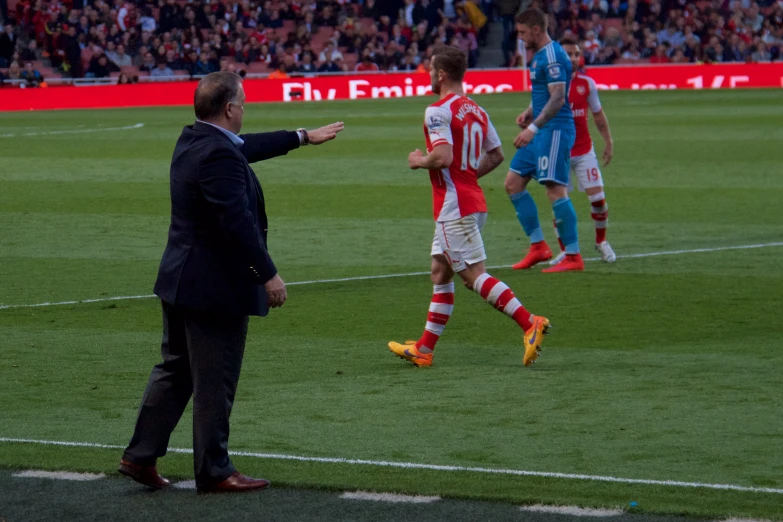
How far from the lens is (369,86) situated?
131 feet

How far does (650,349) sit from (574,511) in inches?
133

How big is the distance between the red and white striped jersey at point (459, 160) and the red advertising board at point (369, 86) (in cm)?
2799

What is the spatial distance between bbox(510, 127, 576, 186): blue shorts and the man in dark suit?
636 centimetres

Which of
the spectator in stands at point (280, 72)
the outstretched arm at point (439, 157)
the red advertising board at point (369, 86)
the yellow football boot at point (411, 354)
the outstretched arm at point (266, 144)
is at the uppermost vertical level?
the outstretched arm at point (266, 144)

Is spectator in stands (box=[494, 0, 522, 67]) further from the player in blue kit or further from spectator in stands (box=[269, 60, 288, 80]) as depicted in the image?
the player in blue kit

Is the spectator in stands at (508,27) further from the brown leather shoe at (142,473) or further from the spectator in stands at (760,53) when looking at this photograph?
the brown leather shoe at (142,473)

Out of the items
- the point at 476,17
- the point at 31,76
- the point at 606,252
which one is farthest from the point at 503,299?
the point at 476,17

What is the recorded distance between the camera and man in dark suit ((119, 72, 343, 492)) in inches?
209

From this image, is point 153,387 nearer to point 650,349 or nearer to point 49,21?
point 650,349

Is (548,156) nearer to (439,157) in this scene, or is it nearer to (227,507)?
(439,157)

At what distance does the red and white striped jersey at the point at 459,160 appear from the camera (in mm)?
7949

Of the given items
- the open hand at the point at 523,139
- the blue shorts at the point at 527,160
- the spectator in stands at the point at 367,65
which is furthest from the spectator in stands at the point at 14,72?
the open hand at the point at 523,139

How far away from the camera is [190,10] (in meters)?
41.6

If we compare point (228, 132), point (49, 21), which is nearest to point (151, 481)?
point (228, 132)
